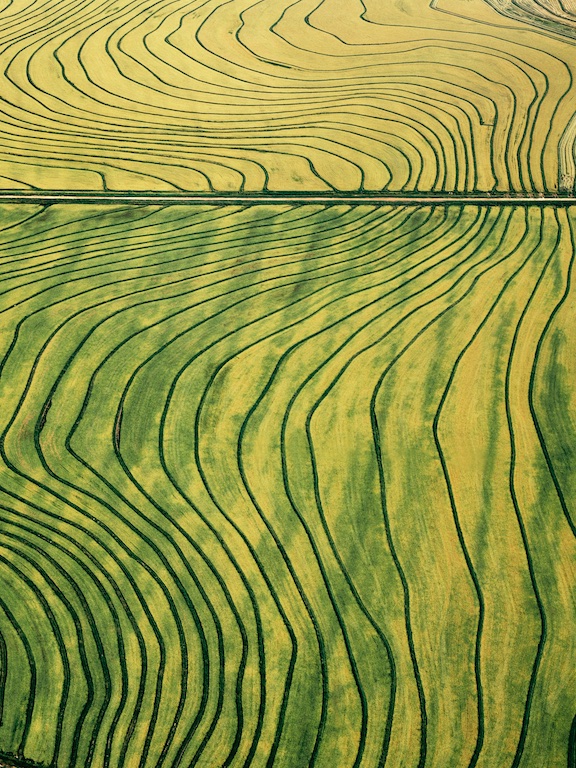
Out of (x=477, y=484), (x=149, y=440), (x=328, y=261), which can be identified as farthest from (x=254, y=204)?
(x=477, y=484)

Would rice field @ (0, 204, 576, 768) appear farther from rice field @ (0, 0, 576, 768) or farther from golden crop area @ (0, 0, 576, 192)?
golden crop area @ (0, 0, 576, 192)

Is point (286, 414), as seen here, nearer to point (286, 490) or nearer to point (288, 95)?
point (286, 490)

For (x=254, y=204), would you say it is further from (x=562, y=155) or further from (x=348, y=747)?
(x=348, y=747)

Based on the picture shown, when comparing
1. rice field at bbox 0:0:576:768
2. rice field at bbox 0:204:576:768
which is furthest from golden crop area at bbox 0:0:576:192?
rice field at bbox 0:204:576:768

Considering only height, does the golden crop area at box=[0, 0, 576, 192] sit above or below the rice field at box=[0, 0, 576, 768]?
above

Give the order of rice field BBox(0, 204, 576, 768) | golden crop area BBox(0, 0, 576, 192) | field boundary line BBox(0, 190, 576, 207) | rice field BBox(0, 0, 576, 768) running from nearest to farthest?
rice field BBox(0, 204, 576, 768) → rice field BBox(0, 0, 576, 768) → field boundary line BBox(0, 190, 576, 207) → golden crop area BBox(0, 0, 576, 192)

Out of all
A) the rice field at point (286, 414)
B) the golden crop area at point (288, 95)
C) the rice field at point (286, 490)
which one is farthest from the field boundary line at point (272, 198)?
the rice field at point (286, 490)

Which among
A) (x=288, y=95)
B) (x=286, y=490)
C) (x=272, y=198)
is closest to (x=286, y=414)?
(x=286, y=490)
